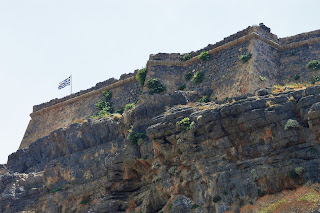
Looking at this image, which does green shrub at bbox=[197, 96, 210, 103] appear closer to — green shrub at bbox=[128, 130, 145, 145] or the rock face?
the rock face

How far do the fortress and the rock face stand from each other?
334cm

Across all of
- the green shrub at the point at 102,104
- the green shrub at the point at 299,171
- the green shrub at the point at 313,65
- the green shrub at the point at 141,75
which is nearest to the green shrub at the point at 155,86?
the green shrub at the point at 141,75

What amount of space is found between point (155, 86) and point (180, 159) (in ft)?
35.0

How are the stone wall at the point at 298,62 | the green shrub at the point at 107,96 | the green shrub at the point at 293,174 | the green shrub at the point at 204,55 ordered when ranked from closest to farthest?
1. the green shrub at the point at 293,174
2. the stone wall at the point at 298,62
3. the green shrub at the point at 204,55
4. the green shrub at the point at 107,96

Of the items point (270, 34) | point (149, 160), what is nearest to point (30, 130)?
point (149, 160)

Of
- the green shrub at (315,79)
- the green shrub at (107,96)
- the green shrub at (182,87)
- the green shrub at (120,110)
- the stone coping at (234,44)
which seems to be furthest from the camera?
the green shrub at (107,96)

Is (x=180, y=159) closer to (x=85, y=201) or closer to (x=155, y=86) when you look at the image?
(x=85, y=201)

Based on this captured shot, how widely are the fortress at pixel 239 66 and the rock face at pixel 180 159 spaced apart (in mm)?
3341

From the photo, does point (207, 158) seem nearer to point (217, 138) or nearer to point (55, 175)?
point (217, 138)

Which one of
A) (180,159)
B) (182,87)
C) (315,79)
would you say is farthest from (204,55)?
(180,159)

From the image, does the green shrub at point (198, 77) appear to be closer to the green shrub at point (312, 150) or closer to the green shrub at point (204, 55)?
the green shrub at point (204, 55)

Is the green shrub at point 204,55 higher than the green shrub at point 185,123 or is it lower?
higher

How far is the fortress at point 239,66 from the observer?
3728 centimetres

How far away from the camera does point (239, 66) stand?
1512 inches
